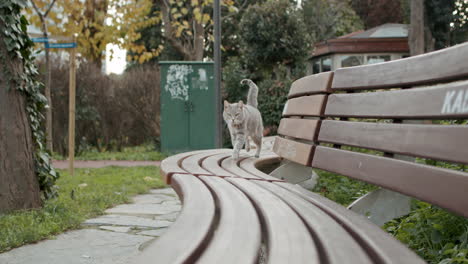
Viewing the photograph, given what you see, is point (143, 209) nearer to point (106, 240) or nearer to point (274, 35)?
point (106, 240)

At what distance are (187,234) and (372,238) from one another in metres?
0.62

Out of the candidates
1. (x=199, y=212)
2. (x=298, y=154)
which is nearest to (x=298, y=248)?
(x=199, y=212)

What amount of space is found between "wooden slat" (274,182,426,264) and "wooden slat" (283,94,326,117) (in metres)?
0.83

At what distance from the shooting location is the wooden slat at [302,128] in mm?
3330

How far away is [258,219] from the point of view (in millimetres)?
2086

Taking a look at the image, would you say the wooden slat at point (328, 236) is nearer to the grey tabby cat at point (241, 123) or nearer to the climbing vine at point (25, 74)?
the grey tabby cat at point (241, 123)

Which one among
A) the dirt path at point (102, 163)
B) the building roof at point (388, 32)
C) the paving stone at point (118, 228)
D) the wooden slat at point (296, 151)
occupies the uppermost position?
the building roof at point (388, 32)

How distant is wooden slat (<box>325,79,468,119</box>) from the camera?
5.90 feet

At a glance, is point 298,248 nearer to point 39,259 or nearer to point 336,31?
point 39,259

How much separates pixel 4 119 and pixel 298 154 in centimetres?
241

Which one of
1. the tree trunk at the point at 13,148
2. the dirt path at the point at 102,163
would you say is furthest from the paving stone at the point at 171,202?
the dirt path at the point at 102,163

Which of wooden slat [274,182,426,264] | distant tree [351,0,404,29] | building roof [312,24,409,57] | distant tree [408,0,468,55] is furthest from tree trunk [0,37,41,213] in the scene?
distant tree [351,0,404,29]

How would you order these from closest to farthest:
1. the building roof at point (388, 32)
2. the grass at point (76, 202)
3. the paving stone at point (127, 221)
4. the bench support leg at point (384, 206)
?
the bench support leg at point (384, 206), the grass at point (76, 202), the paving stone at point (127, 221), the building roof at point (388, 32)

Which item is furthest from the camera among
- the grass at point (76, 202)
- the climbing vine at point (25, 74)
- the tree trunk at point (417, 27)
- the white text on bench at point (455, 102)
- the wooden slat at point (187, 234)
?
the tree trunk at point (417, 27)
